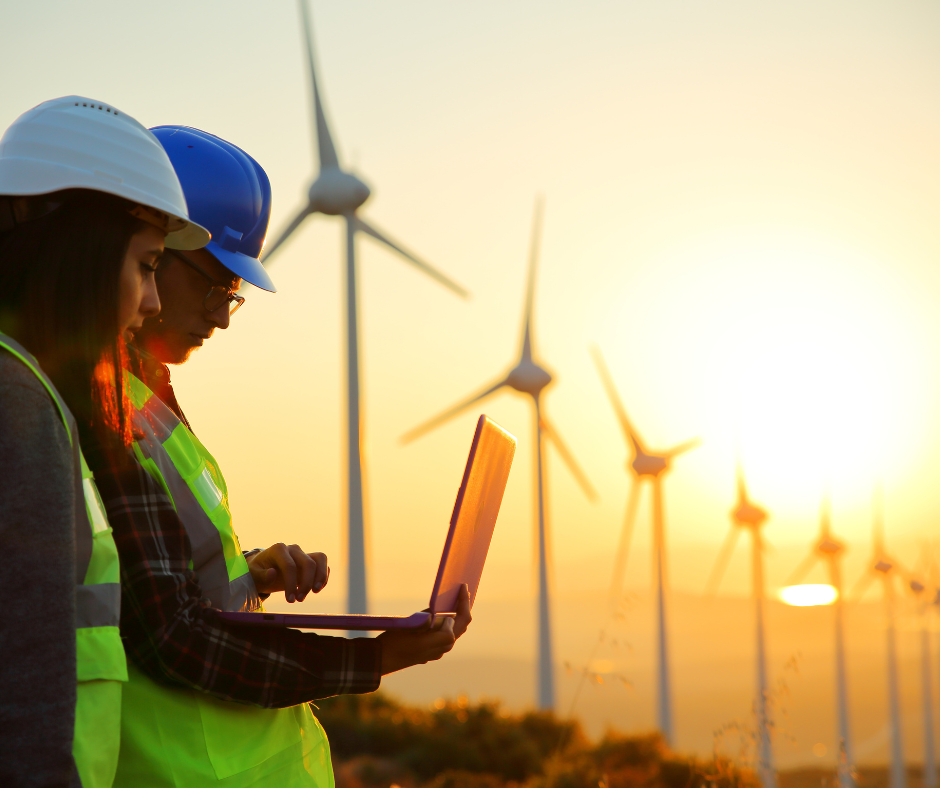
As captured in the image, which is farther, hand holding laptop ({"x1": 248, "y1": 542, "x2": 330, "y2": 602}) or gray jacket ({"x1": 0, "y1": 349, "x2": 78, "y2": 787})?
hand holding laptop ({"x1": 248, "y1": 542, "x2": 330, "y2": 602})

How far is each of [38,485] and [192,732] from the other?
85 cm

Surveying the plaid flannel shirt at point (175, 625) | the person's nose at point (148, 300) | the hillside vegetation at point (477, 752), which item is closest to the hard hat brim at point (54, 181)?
the person's nose at point (148, 300)

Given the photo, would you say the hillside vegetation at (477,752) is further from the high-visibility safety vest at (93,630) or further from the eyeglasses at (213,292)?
the high-visibility safety vest at (93,630)

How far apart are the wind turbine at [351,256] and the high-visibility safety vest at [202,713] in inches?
801

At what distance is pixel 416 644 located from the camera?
2551 mm

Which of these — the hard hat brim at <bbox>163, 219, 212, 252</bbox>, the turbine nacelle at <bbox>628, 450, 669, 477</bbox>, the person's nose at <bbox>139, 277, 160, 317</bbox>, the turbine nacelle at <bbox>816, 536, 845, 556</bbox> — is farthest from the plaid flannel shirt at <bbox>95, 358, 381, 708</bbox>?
the turbine nacelle at <bbox>816, 536, 845, 556</bbox>

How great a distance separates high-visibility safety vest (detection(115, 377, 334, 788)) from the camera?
2248 millimetres

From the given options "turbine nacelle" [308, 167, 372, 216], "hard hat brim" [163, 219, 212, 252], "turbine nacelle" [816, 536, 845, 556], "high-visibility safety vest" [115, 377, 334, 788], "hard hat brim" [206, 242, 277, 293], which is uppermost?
"turbine nacelle" [308, 167, 372, 216]

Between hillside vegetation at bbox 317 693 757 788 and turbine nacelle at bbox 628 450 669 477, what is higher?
turbine nacelle at bbox 628 450 669 477

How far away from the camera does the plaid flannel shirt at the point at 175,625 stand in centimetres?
221

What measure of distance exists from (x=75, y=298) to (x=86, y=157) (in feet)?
1.14

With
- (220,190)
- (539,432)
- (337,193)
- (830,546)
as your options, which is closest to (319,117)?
(337,193)

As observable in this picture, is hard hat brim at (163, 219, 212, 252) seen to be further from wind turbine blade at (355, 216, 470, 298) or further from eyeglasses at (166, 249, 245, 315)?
wind turbine blade at (355, 216, 470, 298)

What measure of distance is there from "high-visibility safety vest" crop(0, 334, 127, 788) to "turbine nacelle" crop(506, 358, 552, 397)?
31.7 m
